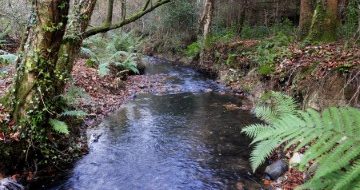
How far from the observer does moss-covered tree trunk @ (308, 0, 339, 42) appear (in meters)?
9.09

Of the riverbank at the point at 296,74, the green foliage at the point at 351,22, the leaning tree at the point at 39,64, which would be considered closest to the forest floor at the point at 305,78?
the riverbank at the point at 296,74

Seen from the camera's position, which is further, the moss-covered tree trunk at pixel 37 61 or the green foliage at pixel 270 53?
the green foliage at pixel 270 53

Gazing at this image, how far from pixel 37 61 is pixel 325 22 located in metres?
7.53

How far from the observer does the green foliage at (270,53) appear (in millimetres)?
9406

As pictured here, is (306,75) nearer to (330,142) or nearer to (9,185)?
(330,142)

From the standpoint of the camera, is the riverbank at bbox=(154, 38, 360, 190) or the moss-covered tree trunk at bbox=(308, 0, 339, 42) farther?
the moss-covered tree trunk at bbox=(308, 0, 339, 42)

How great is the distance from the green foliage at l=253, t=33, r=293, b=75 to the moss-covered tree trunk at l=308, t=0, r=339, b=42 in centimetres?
92

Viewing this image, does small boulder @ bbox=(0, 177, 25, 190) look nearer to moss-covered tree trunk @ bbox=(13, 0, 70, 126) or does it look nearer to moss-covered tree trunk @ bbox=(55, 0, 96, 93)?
moss-covered tree trunk @ bbox=(13, 0, 70, 126)

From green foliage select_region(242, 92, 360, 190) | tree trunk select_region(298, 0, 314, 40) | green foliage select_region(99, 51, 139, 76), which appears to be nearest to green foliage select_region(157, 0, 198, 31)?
green foliage select_region(99, 51, 139, 76)

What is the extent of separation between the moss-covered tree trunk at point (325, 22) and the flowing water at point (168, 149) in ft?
9.71

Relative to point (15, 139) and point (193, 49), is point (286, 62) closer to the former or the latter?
point (15, 139)

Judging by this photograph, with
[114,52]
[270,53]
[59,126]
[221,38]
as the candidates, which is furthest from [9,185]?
[221,38]

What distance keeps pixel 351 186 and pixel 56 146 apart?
14.5 feet

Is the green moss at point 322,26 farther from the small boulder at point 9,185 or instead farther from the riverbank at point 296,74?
the small boulder at point 9,185
